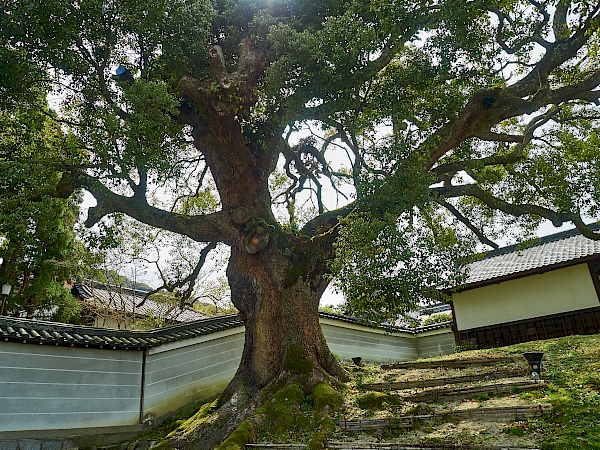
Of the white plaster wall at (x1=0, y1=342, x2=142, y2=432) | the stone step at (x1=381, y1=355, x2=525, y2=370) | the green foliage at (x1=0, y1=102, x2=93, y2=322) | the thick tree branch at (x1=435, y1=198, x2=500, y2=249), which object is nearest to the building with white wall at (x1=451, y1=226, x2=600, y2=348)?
the thick tree branch at (x1=435, y1=198, x2=500, y2=249)

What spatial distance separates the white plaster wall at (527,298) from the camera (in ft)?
43.0

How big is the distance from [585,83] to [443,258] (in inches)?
179

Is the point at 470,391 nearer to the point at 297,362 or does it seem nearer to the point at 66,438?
the point at 297,362

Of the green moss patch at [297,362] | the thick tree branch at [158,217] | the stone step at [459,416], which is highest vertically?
the thick tree branch at [158,217]

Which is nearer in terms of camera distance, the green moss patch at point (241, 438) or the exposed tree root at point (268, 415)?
the green moss patch at point (241, 438)

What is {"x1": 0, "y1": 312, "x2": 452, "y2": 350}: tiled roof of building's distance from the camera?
796 cm

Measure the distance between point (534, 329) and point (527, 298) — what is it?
1.01m

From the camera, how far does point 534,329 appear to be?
45.0 ft

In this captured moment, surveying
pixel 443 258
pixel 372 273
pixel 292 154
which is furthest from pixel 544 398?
pixel 292 154

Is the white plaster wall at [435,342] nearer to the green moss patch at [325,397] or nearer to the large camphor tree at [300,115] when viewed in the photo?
the large camphor tree at [300,115]

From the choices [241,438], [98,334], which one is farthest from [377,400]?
[98,334]

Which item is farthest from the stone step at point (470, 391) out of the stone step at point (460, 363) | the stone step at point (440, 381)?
the stone step at point (460, 363)

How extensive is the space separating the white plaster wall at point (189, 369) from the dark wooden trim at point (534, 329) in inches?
340

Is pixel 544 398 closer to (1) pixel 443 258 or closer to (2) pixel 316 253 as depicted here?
(1) pixel 443 258
